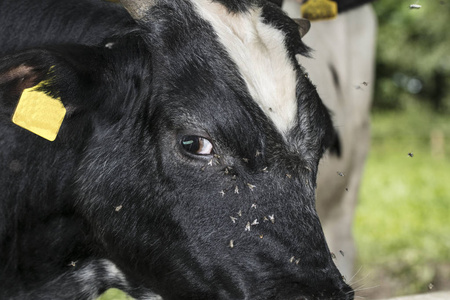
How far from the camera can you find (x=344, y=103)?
5582 mm

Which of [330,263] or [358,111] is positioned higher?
[330,263]

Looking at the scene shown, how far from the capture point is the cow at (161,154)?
262 cm

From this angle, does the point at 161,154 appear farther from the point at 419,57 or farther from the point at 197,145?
the point at 419,57

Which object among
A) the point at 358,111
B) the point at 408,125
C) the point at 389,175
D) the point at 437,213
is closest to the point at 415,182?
the point at 389,175

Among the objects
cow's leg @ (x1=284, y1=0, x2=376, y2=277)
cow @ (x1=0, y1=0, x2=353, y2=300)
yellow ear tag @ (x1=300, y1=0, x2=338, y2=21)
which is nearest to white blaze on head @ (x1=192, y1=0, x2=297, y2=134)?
cow @ (x1=0, y1=0, x2=353, y2=300)

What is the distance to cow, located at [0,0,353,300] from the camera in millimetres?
2615

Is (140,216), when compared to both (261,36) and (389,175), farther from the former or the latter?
(389,175)

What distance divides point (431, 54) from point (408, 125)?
269 centimetres

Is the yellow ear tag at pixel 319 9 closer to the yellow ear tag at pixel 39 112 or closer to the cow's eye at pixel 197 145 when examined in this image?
the cow's eye at pixel 197 145

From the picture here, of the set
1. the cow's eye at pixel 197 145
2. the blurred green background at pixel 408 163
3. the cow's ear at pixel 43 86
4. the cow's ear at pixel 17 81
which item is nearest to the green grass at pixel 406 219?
the blurred green background at pixel 408 163

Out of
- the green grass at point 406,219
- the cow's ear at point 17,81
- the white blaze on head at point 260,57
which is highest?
the cow's ear at point 17,81

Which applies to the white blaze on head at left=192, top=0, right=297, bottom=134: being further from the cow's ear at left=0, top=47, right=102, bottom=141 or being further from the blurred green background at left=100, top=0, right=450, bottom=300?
the blurred green background at left=100, top=0, right=450, bottom=300

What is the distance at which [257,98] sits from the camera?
8.79 ft

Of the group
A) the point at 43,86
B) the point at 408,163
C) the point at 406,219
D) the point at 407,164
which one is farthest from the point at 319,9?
the point at 408,163
